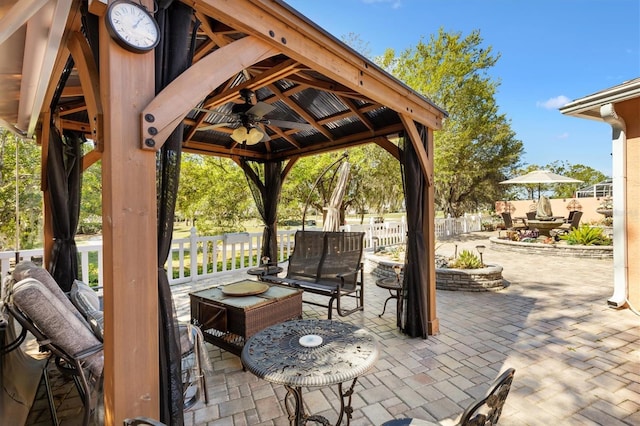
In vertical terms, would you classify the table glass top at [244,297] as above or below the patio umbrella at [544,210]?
below

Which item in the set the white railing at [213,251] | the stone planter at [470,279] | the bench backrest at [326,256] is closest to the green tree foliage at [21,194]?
the white railing at [213,251]

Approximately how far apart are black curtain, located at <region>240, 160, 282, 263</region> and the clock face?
16.8 feet

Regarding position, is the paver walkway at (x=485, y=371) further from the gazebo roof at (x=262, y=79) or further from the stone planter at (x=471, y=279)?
the gazebo roof at (x=262, y=79)

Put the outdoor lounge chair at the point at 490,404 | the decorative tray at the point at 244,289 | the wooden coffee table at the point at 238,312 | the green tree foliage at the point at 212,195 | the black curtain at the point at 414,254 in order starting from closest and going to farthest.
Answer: the outdoor lounge chair at the point at 490,404 → the wooden coffee table at the point at 238,312 → the decorative tray at the point at 244,289 → the black curtain at the point at 414,254 → the green tree foliage at the point at 212,195

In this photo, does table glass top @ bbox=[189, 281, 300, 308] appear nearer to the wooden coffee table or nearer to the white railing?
the wooden coffee table

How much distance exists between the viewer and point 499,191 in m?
19.3

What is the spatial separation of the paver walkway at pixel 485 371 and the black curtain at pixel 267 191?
98.9 inches

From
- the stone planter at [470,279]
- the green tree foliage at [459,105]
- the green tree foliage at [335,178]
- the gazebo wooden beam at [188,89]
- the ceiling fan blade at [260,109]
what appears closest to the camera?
the gazebo wooden beam at [188,89]

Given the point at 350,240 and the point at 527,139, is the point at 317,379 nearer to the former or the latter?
the point at 350,240

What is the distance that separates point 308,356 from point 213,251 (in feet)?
16.8

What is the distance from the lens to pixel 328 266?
463cm

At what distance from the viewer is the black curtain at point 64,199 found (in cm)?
370

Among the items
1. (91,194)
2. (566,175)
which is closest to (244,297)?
(91,194)

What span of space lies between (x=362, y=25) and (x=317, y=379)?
40.6 feet
